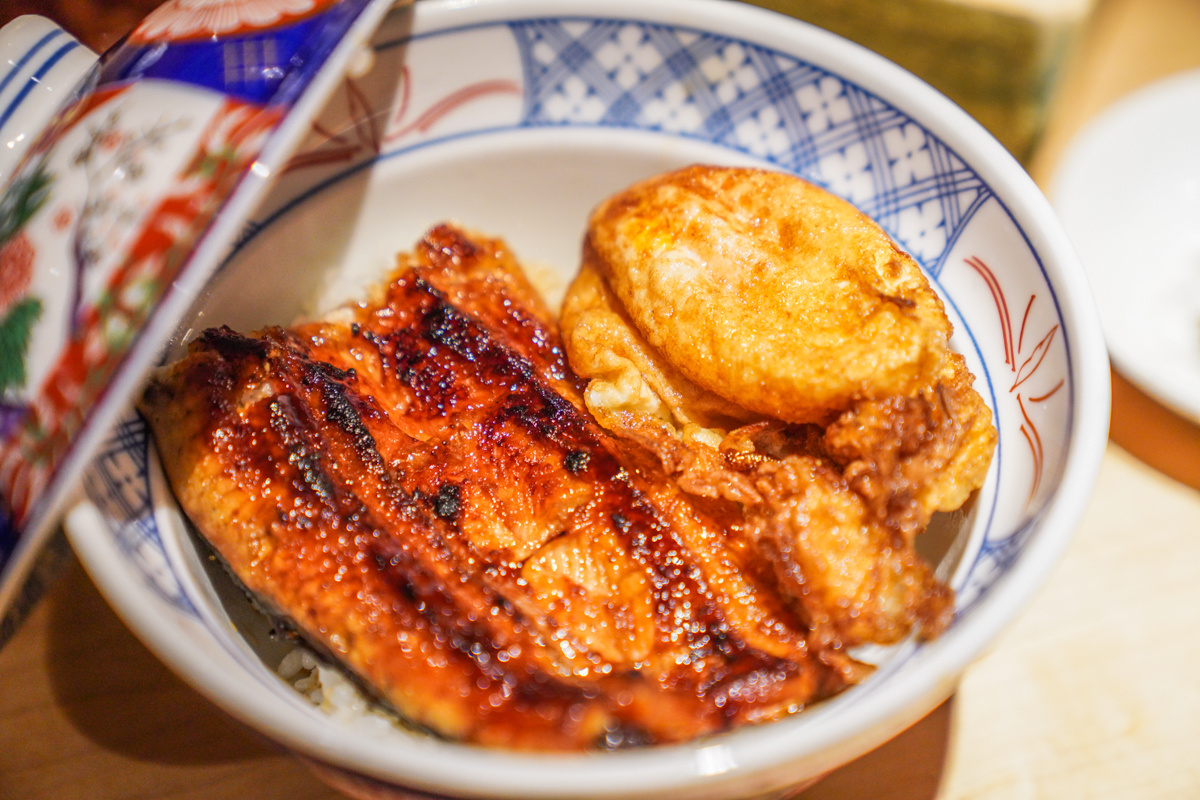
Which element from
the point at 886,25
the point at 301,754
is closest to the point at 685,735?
the point at 301,754

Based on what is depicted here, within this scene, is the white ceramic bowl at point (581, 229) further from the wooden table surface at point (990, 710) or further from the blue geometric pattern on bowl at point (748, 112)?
the wooden table surface at point (990, 710)

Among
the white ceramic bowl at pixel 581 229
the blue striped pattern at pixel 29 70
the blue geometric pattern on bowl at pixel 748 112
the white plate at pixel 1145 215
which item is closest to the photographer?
the white ceramic bowl at pixel 581 229

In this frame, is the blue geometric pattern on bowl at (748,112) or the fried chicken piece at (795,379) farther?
the blue geometric pattern on bowl at (748,112)

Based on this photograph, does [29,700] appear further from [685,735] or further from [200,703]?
[685,735]

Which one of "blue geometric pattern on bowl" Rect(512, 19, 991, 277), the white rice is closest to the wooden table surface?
the white rice

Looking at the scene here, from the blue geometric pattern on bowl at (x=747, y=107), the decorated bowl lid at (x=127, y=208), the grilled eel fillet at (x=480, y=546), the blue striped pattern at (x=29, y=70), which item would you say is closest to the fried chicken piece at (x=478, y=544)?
the grilled eel fillet at (x=480, y=546)

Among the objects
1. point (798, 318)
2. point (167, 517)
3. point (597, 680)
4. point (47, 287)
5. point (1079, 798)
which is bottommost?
point (1079, 798)

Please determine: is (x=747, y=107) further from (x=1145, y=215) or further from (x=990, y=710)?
(x=1145, y=215)
